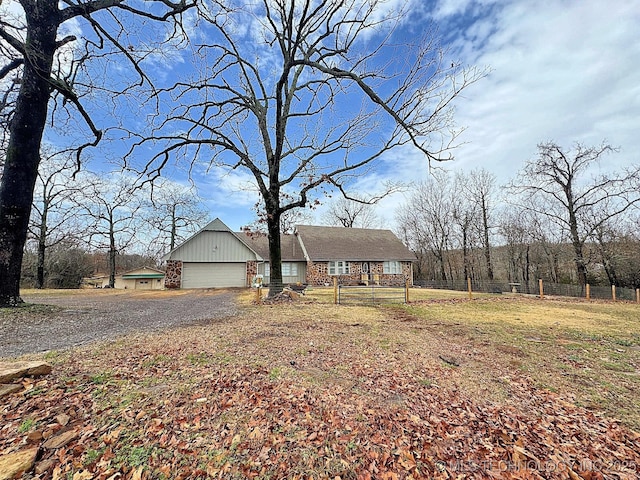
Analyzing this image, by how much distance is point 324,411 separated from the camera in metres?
2.84

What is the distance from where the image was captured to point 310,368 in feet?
13.0

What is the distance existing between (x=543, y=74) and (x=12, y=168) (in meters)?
15.2

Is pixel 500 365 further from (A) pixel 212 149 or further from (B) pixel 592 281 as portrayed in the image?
(B) pixel 592 281

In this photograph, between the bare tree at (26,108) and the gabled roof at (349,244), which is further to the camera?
the gabled roof at (349,244)

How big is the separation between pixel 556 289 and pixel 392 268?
41.2 ft

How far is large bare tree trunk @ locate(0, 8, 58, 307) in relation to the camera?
6.13 m

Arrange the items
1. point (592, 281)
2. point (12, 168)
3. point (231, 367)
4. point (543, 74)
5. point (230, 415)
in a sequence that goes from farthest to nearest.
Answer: point (592, 281) → point (543, 74) → point (12, 168) → point (231, 367) → point (230, 415)

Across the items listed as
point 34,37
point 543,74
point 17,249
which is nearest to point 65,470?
point 17,249

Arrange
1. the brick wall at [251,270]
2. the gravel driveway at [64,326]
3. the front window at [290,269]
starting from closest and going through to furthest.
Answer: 1. the gravel driveway at [64,326]
2. the brick wall at [251,270]
3. the front window at [290,269]

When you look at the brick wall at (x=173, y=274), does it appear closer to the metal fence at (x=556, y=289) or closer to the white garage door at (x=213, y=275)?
the white garage door at (x=213, y=275)

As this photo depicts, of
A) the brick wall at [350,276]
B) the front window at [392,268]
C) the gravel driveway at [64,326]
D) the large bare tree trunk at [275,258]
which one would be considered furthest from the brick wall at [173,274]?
the front window at [392,268]

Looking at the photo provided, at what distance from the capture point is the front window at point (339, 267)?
24.9 m

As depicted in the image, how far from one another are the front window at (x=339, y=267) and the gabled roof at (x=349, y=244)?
547 millimetres

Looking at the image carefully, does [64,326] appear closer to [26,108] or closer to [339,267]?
[26,108]
